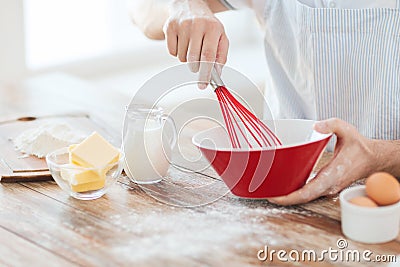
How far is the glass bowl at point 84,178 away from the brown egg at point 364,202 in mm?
412

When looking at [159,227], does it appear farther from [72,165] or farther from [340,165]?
[340,165]

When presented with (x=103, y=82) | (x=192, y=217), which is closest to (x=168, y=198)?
(x=192, y=217)

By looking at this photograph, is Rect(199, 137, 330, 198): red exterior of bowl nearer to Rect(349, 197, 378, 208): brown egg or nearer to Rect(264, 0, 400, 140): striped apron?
Rect(349, 197, 378, 208): brown egg

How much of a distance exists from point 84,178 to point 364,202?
47 centimetres

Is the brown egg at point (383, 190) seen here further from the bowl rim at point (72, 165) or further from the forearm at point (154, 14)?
the forearm at point (154, 14)

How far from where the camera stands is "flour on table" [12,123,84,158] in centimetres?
147

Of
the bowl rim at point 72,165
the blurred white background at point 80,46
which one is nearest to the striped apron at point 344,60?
the bowl rim at point 72,165

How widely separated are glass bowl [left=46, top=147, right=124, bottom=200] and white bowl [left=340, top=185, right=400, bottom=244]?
405 mm

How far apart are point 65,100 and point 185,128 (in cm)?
42

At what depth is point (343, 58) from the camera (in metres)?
1.55

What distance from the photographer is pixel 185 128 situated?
5.19 ft

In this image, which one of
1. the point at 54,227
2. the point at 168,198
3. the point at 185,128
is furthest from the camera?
the point at 185,128

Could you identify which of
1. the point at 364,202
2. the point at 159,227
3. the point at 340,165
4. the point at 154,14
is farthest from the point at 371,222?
the point at 154,14

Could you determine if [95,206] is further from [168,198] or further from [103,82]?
[103,82]
